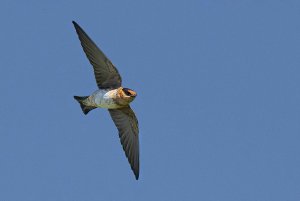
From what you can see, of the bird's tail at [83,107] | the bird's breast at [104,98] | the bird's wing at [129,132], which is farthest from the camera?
the bird's wing at [129,132]

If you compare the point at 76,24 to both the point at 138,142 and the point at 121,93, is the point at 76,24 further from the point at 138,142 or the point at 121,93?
the point at 138,142

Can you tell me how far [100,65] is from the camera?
14438 mm

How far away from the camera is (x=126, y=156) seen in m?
15.2

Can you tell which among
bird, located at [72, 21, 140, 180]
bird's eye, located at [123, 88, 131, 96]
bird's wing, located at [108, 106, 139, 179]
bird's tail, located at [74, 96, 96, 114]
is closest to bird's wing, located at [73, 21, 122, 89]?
bird, located at [72, 21, 140, 180]

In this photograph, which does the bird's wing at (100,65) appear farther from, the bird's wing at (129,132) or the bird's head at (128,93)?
the bird's wing at (129,132)

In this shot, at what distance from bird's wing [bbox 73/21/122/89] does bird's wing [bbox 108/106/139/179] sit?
0.61m

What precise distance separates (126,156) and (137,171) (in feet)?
0.97

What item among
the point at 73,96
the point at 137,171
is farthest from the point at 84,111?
the point at 137,171

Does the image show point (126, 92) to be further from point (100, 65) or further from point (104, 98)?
point (100, 65)

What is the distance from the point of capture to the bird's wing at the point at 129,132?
15.0 m

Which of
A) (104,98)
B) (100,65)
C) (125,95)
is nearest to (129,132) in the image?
(104,98)

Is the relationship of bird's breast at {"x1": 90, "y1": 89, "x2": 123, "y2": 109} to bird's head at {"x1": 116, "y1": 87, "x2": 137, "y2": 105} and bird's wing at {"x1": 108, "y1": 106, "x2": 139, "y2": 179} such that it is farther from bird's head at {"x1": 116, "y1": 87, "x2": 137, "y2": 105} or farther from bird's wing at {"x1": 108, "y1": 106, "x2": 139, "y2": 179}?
bird's wing at {"x1": 108, "y1": 106, "x2": 139, "y2": 179}

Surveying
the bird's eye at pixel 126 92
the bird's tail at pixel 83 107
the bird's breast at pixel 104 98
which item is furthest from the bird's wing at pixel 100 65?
the bird's tail at pixel 83 107

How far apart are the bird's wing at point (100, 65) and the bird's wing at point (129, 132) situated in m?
0.61
